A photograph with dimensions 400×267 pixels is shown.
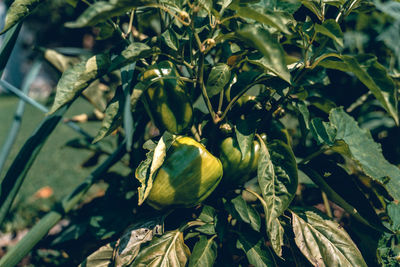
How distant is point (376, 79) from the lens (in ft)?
1.60

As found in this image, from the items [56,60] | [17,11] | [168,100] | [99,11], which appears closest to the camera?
[99,11]

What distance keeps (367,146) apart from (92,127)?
3660 millimetres

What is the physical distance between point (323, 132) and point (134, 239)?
0.46 m

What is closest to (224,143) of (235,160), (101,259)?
(235,160)

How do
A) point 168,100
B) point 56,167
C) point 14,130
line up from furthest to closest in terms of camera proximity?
point 56,167, point 14,130, point 168,100

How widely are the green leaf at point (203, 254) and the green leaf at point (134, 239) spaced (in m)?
0.09

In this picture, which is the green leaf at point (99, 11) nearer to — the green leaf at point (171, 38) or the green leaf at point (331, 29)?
the green leaf at point (171, 38)

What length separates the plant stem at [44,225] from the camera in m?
0.67

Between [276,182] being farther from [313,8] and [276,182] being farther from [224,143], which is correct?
[313,8]

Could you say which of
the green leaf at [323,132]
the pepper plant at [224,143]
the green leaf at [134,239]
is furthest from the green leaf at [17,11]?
the green leaf at [323,132]

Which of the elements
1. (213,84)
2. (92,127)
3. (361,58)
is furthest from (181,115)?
(92,127)

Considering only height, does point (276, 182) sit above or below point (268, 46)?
Answer: below

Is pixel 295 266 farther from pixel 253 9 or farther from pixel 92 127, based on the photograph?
pixel 92 127

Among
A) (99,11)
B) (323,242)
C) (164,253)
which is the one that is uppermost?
(99,11)
